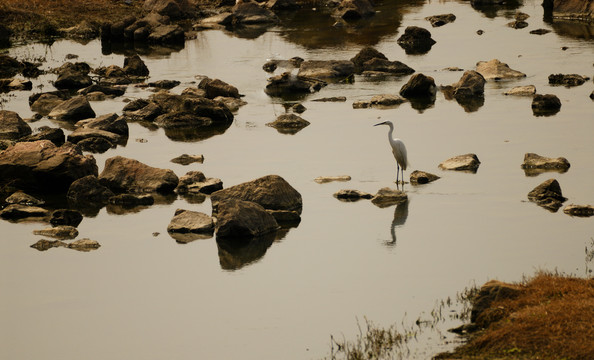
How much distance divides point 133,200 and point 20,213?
241 centimetres

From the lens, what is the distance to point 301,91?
111 feet

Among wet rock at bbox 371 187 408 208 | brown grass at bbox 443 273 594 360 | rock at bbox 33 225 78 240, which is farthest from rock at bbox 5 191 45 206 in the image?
brown grass at bbox 443 273 594 360

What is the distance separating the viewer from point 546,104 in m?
29.1

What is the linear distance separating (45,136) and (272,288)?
39.5 feet

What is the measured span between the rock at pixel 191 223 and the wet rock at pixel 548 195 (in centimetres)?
669

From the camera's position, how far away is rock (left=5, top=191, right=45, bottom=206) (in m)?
21.6

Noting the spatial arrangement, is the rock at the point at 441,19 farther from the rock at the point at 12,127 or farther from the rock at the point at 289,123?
the rock at the point at 12,127

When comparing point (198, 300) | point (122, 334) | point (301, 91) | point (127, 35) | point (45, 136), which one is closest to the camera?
point (122, 334)

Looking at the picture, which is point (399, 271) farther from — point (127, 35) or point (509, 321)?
point (127, 35)

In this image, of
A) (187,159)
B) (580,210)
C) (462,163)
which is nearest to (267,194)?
(462,163)

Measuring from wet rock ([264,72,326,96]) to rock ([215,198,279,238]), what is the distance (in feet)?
49.7

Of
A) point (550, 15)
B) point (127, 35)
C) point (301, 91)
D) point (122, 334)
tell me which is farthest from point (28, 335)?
point (550, 15)

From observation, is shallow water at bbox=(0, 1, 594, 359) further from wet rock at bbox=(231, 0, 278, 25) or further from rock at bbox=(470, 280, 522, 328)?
wet rock at bbox=(231, 0, 278, 25)

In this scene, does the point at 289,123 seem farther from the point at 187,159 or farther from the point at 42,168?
the point at 42,168
